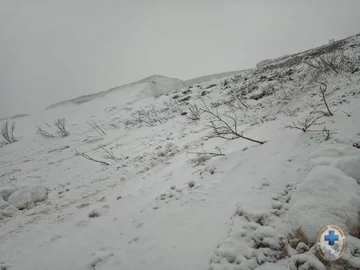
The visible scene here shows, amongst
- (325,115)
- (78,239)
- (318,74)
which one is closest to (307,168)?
(325,115)

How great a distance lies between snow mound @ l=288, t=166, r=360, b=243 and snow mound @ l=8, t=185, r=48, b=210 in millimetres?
4837

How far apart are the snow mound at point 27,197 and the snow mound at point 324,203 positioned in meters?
4.84

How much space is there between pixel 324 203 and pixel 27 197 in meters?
5.19

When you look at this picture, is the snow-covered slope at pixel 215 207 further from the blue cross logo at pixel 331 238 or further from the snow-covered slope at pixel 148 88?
the snow-covered slope at pixel 148 88

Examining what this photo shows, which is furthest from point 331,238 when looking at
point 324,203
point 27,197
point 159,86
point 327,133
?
point 159,86

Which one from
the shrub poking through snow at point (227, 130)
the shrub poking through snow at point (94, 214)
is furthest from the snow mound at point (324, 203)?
the shrub poking through snow at point (94, 214)

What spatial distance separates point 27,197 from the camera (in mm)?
4055

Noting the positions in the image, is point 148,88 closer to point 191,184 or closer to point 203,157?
point 203,157

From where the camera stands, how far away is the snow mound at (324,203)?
5.19 ft

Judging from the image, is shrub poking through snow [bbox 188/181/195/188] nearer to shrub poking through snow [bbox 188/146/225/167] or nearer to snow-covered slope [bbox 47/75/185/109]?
shrub poking through snow [bbox 188/146/225/167]

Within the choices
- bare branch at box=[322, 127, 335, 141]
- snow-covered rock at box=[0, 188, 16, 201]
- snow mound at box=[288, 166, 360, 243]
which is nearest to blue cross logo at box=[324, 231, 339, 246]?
Result: snow mound at box=[288, 166, 360, 243]

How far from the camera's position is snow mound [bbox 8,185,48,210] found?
3.97 meters

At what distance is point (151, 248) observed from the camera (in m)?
2.04

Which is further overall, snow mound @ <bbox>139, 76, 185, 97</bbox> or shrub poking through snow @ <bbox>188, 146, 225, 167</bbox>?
snow mound @ <bbox>139, 76, 185, 97</bbox>
